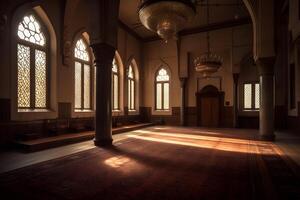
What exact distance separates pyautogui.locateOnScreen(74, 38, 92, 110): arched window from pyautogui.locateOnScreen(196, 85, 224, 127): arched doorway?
296 inches

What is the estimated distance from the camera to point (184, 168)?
13.4 feet

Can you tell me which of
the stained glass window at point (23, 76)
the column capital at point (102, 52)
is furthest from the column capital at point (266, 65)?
the stained glass window at point (23, 76)

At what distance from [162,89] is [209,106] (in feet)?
12.0

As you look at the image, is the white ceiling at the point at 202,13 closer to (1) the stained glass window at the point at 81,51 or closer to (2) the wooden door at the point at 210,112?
(1) the stained glass window at the point at 81,51

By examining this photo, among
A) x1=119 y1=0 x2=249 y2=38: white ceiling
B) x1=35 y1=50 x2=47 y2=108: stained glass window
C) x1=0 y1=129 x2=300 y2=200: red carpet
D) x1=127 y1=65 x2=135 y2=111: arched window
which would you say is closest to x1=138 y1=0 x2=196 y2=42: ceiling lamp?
x1=0 y1=129 x2=300 y2=200: red carpet

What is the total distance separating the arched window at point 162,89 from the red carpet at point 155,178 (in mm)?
9842

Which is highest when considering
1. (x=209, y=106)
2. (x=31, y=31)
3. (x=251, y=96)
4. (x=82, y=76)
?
(x=31, y=31)

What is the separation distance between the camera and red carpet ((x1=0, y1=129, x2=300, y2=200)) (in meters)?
2.86

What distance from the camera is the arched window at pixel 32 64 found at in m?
6.96

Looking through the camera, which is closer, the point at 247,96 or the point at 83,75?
the point at 83,75

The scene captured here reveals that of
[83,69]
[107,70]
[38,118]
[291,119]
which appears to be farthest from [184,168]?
[291,119]

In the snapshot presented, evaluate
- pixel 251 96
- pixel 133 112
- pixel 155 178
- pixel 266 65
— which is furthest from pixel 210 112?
pixel 155 178

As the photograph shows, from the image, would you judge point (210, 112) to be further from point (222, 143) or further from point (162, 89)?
point (222, 143)

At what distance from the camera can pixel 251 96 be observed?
1291 centimetres
